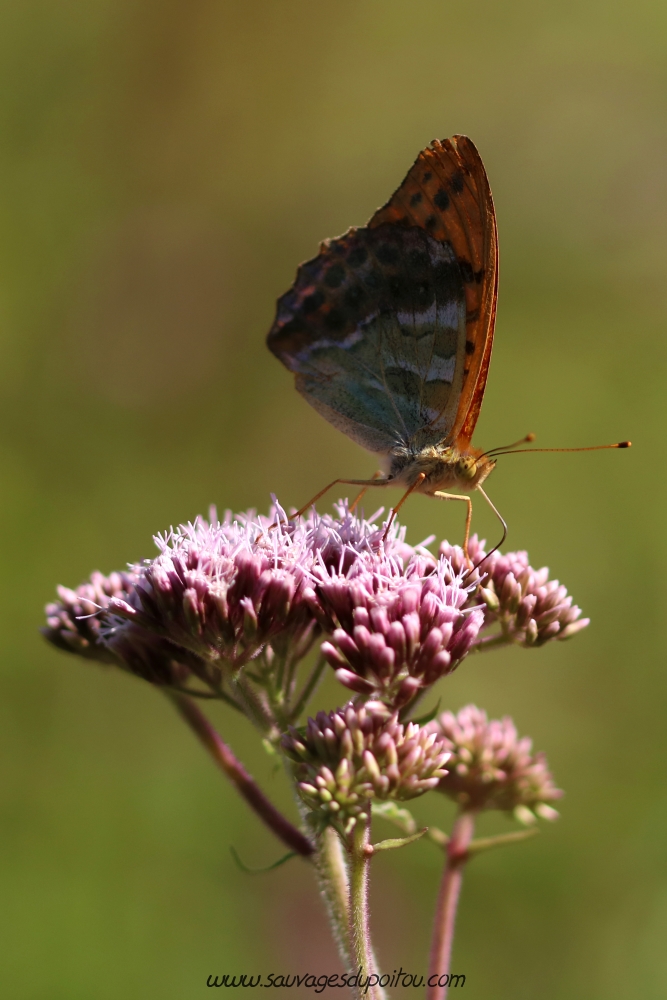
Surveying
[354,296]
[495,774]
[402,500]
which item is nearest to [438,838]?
[495,774]

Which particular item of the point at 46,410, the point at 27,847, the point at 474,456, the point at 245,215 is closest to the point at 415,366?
the point at 474,456

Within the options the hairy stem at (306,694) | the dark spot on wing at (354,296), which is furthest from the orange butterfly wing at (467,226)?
the hairy stem at (306,694)

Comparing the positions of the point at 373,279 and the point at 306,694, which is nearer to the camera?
the point at 306,694

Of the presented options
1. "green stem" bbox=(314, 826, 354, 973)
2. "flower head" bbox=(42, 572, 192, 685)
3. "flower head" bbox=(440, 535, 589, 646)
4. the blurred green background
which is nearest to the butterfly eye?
"flower head" bbox=(440, 535, 589, 646)

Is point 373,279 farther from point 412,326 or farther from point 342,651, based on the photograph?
point 342,651

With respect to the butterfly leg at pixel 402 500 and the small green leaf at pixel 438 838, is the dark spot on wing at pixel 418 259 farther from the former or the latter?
the small green leaf at pixel 438 838

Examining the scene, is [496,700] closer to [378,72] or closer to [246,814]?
[246,814]
